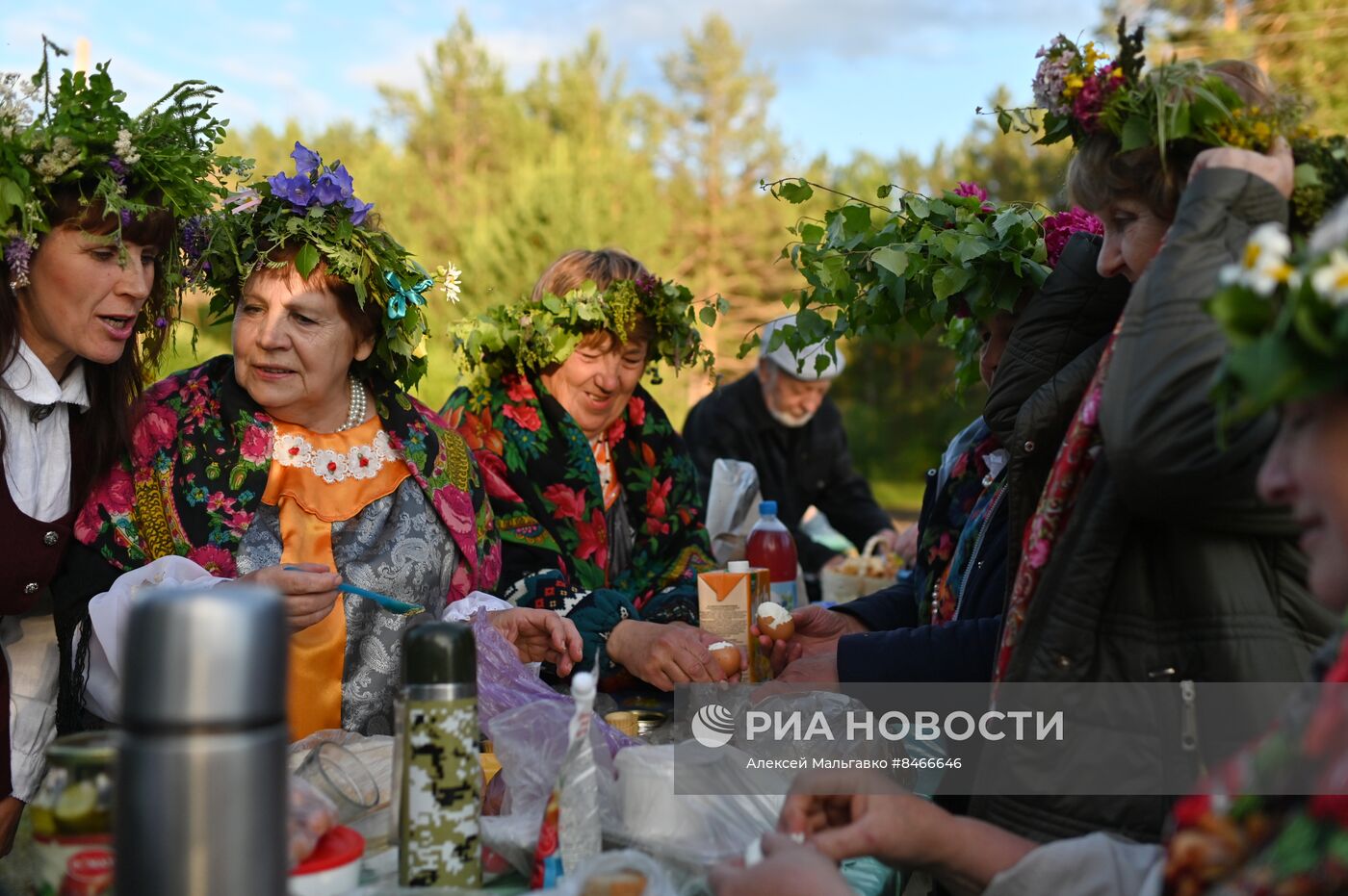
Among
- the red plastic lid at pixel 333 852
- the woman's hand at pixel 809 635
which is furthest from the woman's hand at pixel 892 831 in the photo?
the woman's hand at pixel 809 635

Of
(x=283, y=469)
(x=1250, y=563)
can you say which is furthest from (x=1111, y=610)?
(x=283, y=469)

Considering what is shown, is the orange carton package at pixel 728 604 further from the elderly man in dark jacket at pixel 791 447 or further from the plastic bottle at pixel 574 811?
the elderly man in dark jacket at pixel 791 447

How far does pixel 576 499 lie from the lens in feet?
13.1

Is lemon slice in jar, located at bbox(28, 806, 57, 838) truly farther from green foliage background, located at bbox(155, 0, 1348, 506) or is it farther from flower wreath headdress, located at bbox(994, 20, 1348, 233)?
green foliage background, located at bbox(155, 0, 1348, 506)

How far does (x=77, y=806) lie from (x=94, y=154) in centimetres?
170

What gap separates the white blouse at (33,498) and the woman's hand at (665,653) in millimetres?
1391

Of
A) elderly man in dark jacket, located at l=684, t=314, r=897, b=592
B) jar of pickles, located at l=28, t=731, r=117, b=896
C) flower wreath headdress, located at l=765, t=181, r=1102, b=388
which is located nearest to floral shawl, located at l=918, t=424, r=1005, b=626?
flower wreath headdress, located at l=765, t=181, r=1102, b=388

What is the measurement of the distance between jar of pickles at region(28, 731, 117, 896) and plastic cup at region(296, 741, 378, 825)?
493 millimetres

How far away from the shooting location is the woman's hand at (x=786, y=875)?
1524 mm

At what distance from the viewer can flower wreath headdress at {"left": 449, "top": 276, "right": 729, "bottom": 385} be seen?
13.2 feet

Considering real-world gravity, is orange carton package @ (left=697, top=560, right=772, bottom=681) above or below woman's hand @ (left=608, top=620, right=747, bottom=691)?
above

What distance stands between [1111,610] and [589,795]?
0.91 meters

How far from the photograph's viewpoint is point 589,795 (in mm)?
1797

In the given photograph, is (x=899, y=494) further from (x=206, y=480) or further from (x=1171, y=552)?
(x=1171, y=552)
